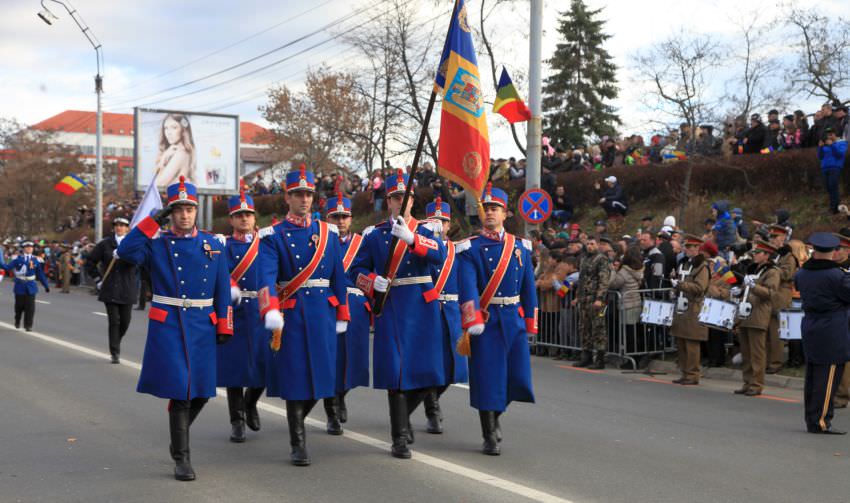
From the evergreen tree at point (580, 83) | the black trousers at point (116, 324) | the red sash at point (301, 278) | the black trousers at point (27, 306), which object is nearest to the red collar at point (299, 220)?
the red sash at point (301, 278)

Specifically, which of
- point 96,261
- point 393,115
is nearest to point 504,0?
point 393,115

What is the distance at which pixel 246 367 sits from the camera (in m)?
8.48

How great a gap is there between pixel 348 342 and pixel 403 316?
2.10 feet

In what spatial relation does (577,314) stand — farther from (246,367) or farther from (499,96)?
(246,367)

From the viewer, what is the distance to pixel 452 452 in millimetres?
8125

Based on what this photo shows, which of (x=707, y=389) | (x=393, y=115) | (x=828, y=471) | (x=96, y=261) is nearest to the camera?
(x=828, y=471)

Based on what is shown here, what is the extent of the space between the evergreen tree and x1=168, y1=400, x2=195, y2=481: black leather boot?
46.1m

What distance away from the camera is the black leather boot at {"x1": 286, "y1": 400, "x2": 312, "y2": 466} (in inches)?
296

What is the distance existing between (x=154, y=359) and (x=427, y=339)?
2159 mm

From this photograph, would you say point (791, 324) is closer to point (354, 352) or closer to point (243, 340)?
point (354, 352)

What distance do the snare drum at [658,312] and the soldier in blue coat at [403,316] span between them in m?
6.08

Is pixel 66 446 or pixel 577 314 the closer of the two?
pixel 66 446

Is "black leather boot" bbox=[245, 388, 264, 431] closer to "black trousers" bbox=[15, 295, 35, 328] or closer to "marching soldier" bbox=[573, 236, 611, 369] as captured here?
"marching soldier" bbox=[573, 236, 611, 369]

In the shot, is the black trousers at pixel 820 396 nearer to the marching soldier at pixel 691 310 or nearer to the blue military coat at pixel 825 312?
the blue military coat at pixel 825 312
